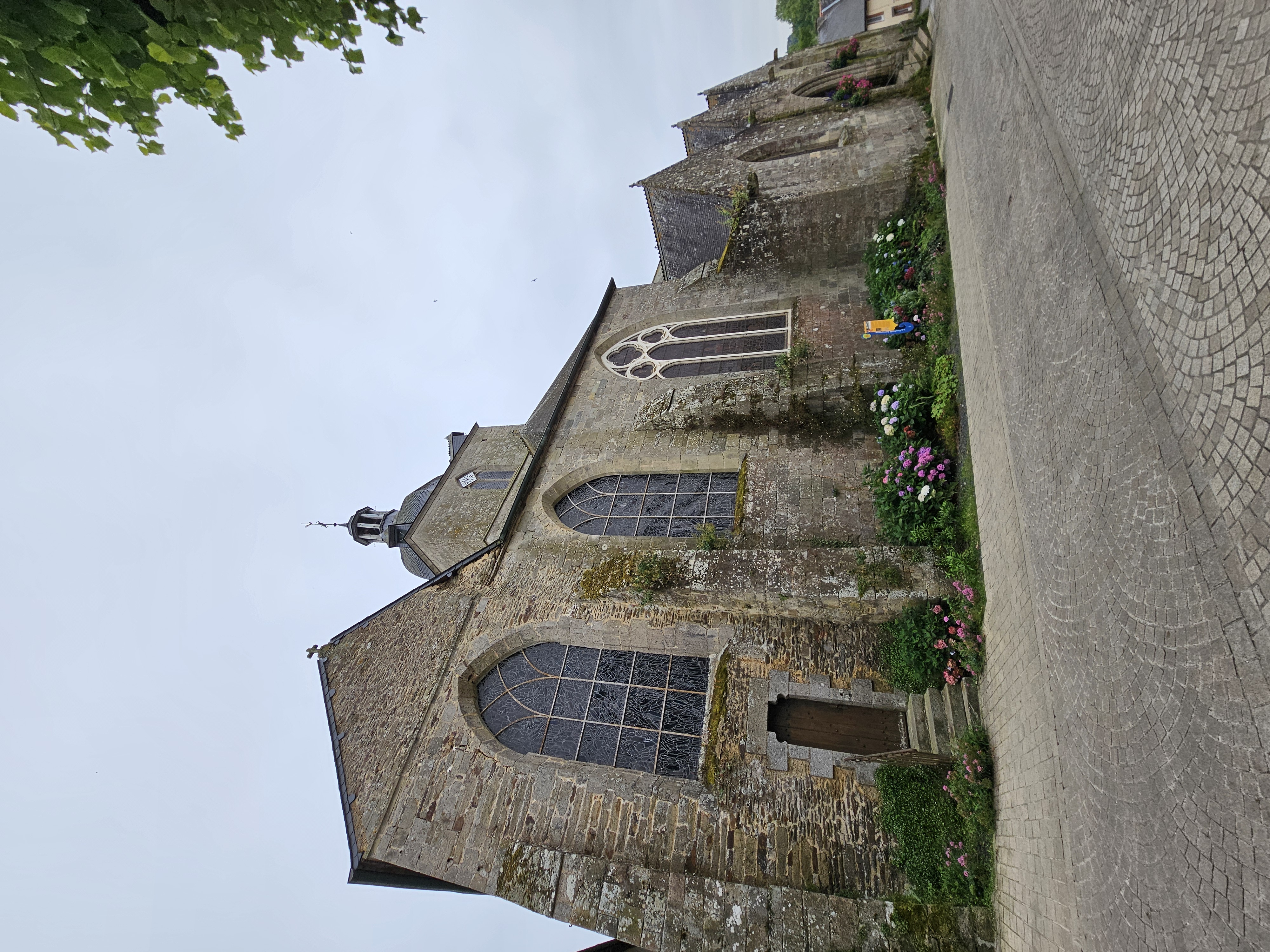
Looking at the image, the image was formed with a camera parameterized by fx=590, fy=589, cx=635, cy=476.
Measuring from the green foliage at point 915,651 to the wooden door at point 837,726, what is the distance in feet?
1.45

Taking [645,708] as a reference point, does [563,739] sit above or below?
below

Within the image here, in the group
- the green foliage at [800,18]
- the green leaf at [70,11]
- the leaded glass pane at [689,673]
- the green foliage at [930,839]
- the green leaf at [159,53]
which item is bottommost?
the green foliage at [930,839]

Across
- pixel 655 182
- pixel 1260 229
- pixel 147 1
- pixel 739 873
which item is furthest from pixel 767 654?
pixel 655 182

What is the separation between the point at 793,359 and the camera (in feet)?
31.3

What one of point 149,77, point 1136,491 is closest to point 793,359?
point 1136,491

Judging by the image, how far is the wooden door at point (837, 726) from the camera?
6.66m

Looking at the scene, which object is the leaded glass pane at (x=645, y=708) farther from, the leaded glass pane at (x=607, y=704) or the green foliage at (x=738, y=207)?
the green foliage at (x=738, y=207)

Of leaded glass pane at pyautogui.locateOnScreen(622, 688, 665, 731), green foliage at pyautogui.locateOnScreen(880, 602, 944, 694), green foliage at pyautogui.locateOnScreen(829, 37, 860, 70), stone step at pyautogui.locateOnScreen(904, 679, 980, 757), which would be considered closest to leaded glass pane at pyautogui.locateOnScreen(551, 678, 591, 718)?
leaded glass pane at pyautogui.locateOnScreen(622, 688, 665, 731)

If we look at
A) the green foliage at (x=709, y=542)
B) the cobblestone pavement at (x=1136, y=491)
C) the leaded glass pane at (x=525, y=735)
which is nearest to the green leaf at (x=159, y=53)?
the cobblestone pavement at (x=1136, y=491)

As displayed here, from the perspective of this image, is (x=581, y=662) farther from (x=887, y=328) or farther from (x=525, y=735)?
(x=887, y=328)

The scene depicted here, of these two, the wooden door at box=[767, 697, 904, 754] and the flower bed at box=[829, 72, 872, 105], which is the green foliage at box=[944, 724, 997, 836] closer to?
the wooden door at box=[767, 697, 904, 754]

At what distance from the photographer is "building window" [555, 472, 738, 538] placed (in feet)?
30.4

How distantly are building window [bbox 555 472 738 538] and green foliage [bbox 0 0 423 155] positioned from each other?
23.0ft

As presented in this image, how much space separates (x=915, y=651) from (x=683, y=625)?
9.11 ft
